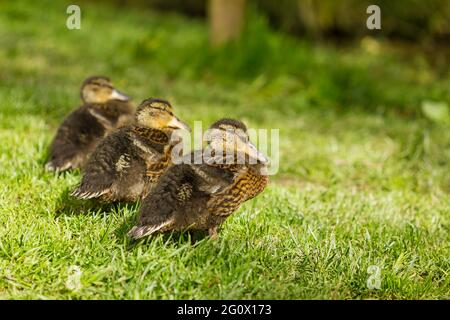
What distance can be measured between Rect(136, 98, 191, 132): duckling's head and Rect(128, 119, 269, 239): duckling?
0.57 m

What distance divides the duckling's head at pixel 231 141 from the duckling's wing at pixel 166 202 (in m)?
0.27

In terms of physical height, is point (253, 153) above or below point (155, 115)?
below

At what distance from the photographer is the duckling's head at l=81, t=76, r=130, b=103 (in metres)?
6.01

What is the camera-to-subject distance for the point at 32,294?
3.46 meters

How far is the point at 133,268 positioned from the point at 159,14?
45.1 ft

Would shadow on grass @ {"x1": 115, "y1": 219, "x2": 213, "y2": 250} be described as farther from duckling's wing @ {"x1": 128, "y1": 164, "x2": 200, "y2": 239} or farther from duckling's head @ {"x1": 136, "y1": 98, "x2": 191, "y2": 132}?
duckling's head @ {"x1": 136, "y1": 98, "x2": 191, "y2": 132}

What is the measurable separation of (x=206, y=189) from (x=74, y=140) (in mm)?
1800

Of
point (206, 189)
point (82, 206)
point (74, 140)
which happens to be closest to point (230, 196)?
point (206, 189)

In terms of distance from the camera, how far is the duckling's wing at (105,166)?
4297mm

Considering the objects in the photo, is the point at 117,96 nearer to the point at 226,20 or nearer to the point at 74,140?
the point at 74,140

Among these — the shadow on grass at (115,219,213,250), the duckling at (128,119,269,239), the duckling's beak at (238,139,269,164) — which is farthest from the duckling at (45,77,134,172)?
the duckling's beak at (238,139,269,164)

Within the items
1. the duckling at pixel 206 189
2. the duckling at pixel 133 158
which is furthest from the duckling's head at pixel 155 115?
the duckling at pixel 206 189

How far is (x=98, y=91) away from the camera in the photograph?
237 inches
